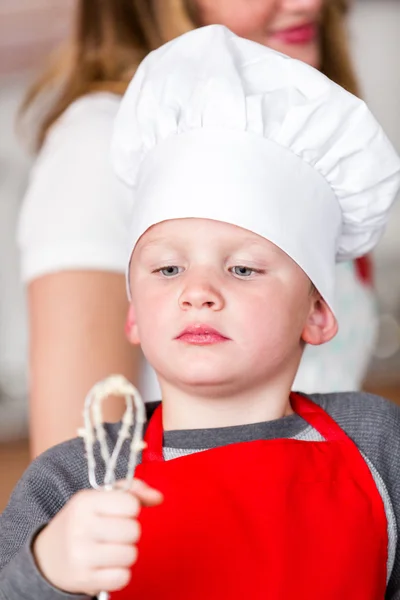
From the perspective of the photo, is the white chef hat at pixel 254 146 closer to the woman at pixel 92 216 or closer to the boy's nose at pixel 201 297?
the boy's nose at pixel 201 297

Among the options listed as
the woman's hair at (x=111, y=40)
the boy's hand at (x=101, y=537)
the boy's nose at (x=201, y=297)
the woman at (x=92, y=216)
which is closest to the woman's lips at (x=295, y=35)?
the woman at (x=92, y=216)

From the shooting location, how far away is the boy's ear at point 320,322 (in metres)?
1.07

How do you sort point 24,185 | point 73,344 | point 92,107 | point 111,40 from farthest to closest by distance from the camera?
point 24,185 → point 111,40 → point 92,107 → point 73,344

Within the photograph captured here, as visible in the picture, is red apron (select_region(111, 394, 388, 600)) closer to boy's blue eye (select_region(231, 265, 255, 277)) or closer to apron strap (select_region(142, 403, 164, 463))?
apron strap (select_region(142, 403, 164, 463))

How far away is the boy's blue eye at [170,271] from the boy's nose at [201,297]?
1.8 inches

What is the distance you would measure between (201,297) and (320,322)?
8.4 inches

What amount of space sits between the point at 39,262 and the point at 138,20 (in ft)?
1.40

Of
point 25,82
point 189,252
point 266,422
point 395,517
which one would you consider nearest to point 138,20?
point 189,252

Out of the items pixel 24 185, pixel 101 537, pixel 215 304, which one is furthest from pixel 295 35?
pixel 24 185

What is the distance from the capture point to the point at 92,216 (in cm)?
121

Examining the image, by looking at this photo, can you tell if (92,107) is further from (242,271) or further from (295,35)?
(242,271)

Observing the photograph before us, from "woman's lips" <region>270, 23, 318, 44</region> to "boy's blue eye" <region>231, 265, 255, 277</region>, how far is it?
0.54 meters

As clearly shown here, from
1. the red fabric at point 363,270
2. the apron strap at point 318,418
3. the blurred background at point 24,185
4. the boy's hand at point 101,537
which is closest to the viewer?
the boy's hand at point 101,537

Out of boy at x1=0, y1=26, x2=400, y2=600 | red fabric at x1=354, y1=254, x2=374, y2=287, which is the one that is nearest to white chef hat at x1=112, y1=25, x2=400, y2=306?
boy at x1=0, y1=26, x2=400, y2=600
